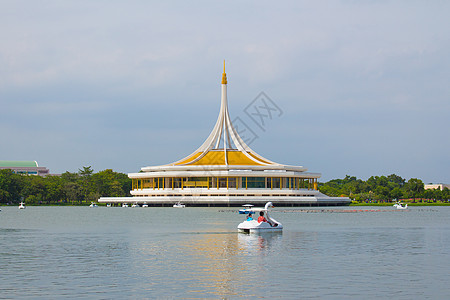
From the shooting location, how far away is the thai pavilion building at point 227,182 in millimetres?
127562

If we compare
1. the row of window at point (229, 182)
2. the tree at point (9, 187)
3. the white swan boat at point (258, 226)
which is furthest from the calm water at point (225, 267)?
the tree at point (9, 187)

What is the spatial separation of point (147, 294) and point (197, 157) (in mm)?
119068

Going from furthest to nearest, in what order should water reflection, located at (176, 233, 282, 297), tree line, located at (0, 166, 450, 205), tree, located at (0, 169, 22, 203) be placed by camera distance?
tree line, located at (0, 166, 450, 205)
tree, located at (0, 169, 22, 203)
water reflection, located at (176, 233, 282, 297)

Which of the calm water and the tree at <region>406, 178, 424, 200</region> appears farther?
the tree at <region>406, 178, 424, 200</region>

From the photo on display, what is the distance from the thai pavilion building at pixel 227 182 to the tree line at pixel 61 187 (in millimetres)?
15802

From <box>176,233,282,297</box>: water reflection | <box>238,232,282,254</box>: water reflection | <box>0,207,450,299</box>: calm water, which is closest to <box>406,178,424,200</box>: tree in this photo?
<box>0,207,450,299</box>: calm water

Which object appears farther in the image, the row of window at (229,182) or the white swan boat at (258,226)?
the row of window at (229,182)

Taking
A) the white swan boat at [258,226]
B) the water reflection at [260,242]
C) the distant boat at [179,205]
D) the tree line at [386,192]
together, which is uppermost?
the tree line at [386,192]

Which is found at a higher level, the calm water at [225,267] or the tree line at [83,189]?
the tree line at [83,189]

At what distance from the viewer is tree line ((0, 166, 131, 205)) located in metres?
145

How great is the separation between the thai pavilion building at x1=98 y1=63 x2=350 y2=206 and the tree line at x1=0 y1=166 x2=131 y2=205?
51.8 feet

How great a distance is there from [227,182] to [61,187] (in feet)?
137

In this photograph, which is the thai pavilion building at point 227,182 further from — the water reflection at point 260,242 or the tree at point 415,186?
the water reflection at point 260,242

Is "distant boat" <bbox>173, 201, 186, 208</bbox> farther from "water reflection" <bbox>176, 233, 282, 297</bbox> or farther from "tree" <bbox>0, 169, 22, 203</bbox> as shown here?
"water reflection" <bbox>176, 233, 282, 297</bbox>
